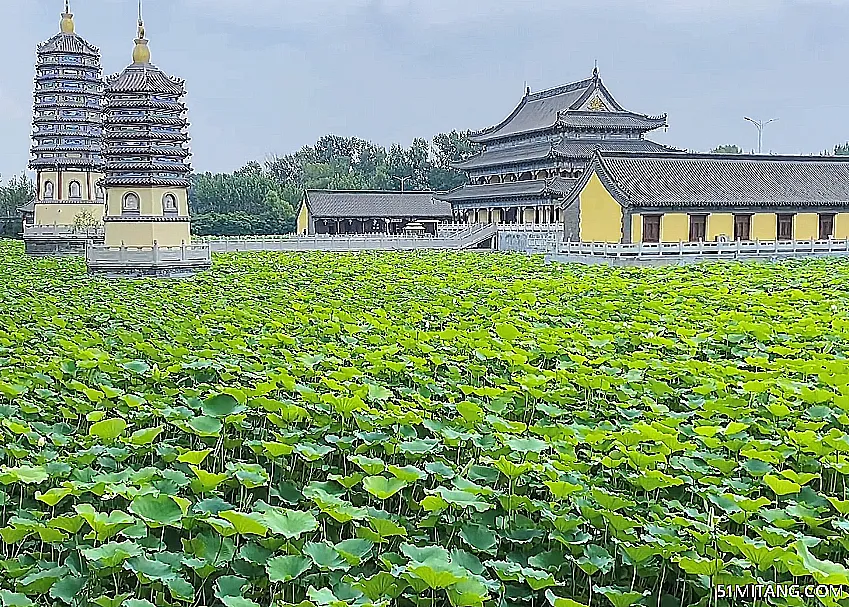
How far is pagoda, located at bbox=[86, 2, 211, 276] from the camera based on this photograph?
69.9 feet

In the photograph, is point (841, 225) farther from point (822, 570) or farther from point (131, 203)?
point (822, 570)

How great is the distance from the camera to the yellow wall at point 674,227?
2600 centimetres

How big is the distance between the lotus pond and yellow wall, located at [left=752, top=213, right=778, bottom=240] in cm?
1711

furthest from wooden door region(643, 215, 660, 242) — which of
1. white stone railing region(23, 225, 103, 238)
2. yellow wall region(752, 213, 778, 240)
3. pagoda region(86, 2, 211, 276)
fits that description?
white stone railing region(23, 225, 103, 238)

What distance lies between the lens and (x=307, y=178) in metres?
59.9

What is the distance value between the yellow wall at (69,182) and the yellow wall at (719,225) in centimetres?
1828

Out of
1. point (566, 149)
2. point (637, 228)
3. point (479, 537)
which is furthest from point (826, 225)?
point (479, 537)

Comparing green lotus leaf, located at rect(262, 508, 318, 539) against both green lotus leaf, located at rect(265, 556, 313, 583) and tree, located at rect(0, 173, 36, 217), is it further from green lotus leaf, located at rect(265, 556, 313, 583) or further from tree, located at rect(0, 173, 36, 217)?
tree, located at rect(0, 173, 36, 217)

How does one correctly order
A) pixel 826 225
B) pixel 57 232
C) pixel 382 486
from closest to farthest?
pixel 382 486, pixel 826 225, pixel 57 232

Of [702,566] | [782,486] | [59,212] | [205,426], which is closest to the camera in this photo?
[702,566]

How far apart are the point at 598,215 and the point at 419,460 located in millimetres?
22373

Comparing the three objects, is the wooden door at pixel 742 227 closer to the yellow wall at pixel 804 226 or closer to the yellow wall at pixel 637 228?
the yellow wall at pixel 804 226

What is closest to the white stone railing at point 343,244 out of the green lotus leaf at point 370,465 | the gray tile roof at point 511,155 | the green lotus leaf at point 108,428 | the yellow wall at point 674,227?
the gray tile roof at point 511,155

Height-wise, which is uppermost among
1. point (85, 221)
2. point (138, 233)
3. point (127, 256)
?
point (85, 221)
